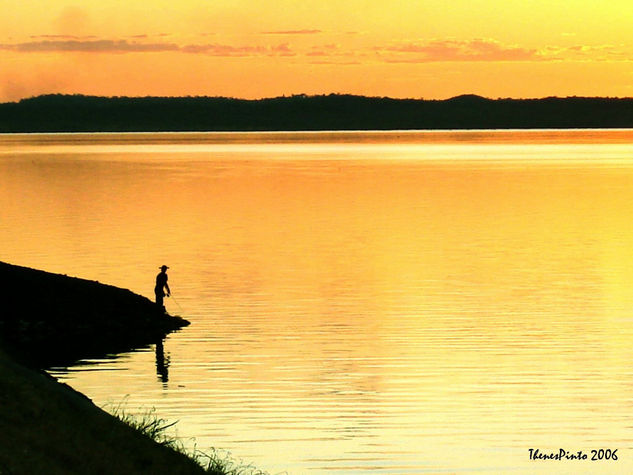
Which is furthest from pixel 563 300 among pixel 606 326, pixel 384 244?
pixel 384 244

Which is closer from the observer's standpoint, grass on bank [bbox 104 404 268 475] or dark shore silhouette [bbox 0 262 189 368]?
grass on bank [bbox 104 404 268 475]

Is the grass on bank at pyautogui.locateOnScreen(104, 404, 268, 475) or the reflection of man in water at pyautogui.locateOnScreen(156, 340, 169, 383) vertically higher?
the grass on bank at pyautogui.locateOnScreen(104, 404, 268, 475)

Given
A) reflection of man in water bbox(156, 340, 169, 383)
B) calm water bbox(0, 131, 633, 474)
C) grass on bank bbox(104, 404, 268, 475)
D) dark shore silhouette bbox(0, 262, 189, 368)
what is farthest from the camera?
dark shore silhouette bbox(0, 262, 189, 368)

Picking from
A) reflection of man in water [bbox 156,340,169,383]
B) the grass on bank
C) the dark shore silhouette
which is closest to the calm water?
reflection of man in water [bbox 156,340,169,383]

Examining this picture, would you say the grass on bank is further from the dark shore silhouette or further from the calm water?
the dark shore silhouette

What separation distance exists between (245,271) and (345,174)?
125 metres

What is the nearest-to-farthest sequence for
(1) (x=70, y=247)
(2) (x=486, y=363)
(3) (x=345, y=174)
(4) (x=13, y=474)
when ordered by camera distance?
1. (4) (x=13, y=474)
2. (2) (x=486, y=363)
3. (1) (x=70, y=247)
4. (3) (x=345, y=174)

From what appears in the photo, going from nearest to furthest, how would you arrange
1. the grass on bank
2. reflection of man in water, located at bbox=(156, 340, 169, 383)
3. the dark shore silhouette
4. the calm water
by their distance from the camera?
the grass on bank < the calm water < reflection of man in water, located at bbox=(156, 340, 169, 383) < the dark shore silhouette

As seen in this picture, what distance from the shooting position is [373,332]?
4159 centimetres

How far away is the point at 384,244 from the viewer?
7369cm

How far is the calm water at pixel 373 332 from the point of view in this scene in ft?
90.0

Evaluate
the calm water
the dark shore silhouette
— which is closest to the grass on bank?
the calm water

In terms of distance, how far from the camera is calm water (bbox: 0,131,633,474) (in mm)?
27438

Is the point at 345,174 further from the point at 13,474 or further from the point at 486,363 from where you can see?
the point at 13,474
